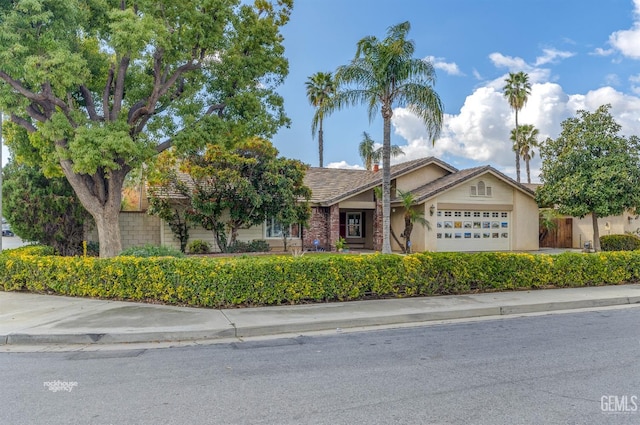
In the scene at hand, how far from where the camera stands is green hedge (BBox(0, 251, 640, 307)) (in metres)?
9.23

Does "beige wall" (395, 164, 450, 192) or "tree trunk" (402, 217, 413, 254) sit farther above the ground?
"beige wall" (395, 164, 450, 192)

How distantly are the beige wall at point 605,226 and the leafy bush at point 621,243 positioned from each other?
1.70 m

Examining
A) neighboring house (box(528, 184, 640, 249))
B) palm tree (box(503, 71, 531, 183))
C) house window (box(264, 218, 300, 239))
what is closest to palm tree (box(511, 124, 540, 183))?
palm tree (box(503, 71, 531, 183))

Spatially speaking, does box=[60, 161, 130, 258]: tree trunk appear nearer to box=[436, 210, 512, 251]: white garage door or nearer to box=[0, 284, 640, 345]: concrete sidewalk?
A: box=[0, 284, 640, 345]: concrete sidewalk

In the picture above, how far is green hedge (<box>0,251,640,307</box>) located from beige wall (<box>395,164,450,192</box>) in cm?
1264

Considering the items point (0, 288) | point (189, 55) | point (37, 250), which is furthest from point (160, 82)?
point (0, 288)

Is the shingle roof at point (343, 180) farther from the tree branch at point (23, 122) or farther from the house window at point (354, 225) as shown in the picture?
the tree branch at point (23, 122)

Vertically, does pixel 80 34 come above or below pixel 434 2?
below

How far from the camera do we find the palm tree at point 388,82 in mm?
15316

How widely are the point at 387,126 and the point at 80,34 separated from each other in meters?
10.2

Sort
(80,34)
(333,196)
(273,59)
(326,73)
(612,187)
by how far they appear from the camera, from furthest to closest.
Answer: (326,73), (333,196), (612,187), (273,59), (80,34)

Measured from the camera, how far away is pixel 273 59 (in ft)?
47.6

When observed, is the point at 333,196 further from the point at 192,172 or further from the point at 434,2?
the point at 434,2

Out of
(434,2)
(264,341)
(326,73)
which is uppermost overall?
(326,73)
